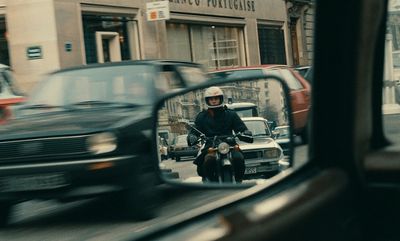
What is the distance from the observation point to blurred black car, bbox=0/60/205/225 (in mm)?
3770

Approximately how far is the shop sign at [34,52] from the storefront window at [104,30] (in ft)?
3.84

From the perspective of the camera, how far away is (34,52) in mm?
16062

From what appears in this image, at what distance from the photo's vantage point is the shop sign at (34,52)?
52.4 feet

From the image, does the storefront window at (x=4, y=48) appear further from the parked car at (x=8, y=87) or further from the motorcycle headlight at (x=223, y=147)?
the motorcycle headlight at (x=223, y=147)

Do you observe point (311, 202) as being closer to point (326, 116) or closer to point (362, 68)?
point (326, 116)

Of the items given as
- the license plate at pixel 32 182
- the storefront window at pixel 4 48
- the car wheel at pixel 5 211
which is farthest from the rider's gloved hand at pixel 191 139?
the storefront window at pixel 4 48

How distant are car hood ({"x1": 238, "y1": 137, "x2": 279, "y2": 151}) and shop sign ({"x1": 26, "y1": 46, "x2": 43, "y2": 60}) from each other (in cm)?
1468

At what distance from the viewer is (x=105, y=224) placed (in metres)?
2.67

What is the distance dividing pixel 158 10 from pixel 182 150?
1381 centimetres

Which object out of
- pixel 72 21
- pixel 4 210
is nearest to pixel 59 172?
pixel 4 210

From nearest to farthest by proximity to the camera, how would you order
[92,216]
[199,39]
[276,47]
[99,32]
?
[92,216]
[276,47]
[199,39]
[99,32]

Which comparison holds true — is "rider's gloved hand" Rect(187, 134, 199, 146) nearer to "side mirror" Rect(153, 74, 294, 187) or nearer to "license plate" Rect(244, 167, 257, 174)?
"side mirror" Rect(153, 74, 294, 187)

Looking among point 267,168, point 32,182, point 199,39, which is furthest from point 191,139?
point 199,39

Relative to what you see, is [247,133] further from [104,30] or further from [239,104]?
[104,30]
